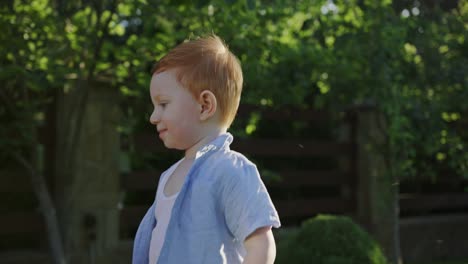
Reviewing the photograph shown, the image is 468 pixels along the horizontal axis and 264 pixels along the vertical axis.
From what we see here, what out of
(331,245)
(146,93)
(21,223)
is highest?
(146,93)

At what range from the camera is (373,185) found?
8719 millimetres

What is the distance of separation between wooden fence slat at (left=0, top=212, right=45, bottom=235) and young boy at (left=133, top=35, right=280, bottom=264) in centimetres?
439

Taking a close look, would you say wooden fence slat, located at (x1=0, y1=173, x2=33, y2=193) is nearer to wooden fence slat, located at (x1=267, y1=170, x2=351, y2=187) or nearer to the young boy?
wooden fence slat, located at (x1=267, y1=170, x2=351, y2=187)

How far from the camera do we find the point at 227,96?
2.08m

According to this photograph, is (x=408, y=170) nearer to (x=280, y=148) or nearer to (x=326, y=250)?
(x=280, y=148)

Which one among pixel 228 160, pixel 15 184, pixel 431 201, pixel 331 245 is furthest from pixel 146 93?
pixel 431 201

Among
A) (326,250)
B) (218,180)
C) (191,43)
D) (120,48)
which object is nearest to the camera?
(218,180)

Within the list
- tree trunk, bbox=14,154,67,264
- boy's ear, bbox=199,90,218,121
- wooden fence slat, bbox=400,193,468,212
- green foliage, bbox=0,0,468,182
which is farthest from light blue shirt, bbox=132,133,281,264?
wooden fence slat, bbox=400,193,468,212

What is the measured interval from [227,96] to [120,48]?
3.75 metres

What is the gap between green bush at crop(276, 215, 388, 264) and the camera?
4641 mm

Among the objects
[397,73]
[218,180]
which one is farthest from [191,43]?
[397,73]

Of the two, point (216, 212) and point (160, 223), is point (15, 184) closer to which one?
point (160, 223)

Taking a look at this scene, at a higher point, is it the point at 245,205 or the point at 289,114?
the point at 245,205

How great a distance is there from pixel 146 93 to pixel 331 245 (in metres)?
2.07
